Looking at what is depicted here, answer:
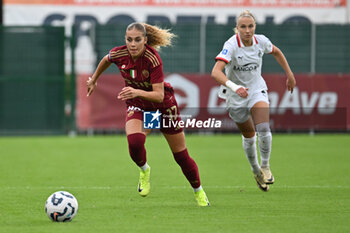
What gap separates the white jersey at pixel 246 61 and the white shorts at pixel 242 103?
0.26 ft

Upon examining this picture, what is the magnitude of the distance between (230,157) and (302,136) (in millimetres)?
5476

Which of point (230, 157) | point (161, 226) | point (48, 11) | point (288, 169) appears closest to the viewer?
point (161, 226)

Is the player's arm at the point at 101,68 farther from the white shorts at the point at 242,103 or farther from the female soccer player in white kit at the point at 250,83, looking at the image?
the white shorts at the point at 242,103

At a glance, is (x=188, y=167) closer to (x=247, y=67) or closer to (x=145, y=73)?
(x=145, y=73)

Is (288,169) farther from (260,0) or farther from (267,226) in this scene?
(260,0)

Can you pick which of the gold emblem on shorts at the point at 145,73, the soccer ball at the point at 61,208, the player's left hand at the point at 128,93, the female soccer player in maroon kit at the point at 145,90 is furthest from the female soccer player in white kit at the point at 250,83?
the soccer ball at the point at 61,208

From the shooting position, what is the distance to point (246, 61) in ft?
30.0

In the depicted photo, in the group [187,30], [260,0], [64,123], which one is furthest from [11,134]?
[260,0]

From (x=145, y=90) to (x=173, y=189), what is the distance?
6.63 feet

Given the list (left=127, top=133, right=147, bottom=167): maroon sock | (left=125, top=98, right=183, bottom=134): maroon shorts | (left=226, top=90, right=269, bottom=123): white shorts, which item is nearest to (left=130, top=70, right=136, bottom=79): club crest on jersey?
(left=125, top=98, right=183, bottom=134): maroon shorts

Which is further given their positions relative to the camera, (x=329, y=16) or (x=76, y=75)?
(x=329, y=16)

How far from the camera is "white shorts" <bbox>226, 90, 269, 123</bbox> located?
9242mm

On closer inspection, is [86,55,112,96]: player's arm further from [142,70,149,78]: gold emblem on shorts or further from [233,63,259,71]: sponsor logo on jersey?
[233,63,259,71]: sponsor logo on jersey

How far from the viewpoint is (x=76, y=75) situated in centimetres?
1905
